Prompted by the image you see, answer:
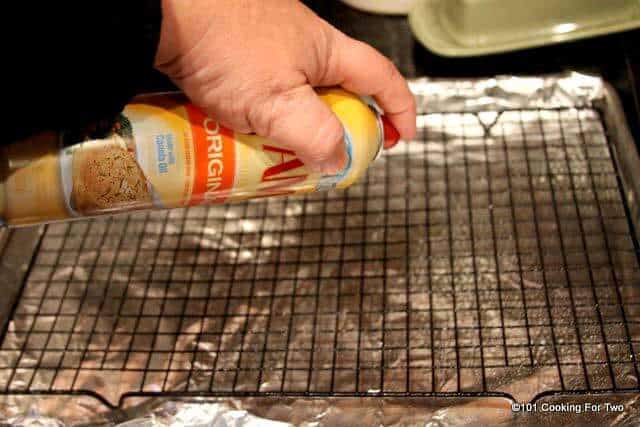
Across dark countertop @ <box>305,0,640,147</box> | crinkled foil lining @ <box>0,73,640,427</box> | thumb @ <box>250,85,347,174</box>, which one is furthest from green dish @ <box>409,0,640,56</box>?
thumb @ <box>250,85,347,174</box>

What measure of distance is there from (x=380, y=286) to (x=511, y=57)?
1.31 feet

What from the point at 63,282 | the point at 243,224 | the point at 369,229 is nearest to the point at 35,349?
the point at 63,282

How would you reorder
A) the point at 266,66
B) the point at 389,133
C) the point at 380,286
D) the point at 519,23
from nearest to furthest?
the point at 266,66 < the point at 389,133 < the point at 380,286 < the point at 519,23

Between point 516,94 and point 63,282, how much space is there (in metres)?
0.60

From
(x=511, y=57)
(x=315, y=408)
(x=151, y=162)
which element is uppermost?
(x=151, y=162)

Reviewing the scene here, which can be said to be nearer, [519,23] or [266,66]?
[266,66]

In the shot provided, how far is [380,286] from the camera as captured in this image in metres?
0.75

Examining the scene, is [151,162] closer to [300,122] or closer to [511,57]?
[300,122]

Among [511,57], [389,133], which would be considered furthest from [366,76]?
[511,57]

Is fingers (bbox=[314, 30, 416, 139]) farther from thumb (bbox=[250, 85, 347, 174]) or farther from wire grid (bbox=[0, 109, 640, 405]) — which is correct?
wire grid (bbox=[0, 109, 640, 405])

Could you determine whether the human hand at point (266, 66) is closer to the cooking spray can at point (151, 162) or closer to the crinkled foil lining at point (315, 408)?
the cooking spray can at point (151, 162)

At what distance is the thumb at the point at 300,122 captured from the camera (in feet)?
1.68

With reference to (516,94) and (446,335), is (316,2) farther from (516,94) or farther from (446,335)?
(446,335)

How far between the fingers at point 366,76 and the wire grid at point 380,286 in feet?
0.68
